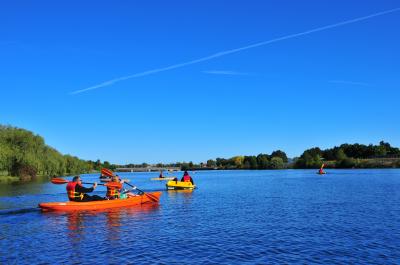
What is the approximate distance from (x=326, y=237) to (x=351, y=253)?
3.44 m

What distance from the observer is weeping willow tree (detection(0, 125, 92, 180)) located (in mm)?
86188

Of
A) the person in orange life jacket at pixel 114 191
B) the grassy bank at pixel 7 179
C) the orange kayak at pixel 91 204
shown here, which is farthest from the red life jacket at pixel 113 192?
the grassy bank at pixel 7 179

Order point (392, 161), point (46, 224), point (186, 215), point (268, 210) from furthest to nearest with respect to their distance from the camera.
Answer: point (392, 161) → point (268, 210) → point (186, 215) → point (46, 224)

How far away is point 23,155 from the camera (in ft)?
293

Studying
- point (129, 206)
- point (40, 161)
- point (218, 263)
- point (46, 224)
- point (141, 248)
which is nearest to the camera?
point (218, 263)

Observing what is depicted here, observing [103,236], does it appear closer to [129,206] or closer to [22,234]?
[22,234]

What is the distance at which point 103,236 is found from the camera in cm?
2202

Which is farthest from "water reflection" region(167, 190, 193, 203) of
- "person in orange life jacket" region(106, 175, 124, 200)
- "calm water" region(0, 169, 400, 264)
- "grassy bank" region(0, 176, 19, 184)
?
"grassy bank" region(0, 176, 19, 184)

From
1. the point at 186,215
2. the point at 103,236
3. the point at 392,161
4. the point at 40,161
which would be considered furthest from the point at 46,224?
the point at 392,161

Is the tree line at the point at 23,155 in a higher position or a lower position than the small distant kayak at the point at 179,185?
higher

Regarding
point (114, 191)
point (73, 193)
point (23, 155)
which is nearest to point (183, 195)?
point (114, 191)

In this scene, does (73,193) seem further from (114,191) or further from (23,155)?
(23,155)

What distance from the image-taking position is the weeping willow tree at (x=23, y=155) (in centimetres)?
8619

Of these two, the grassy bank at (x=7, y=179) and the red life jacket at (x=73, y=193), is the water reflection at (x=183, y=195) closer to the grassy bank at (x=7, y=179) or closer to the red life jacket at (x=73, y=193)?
the red life jacket at (x=73, y=193)
